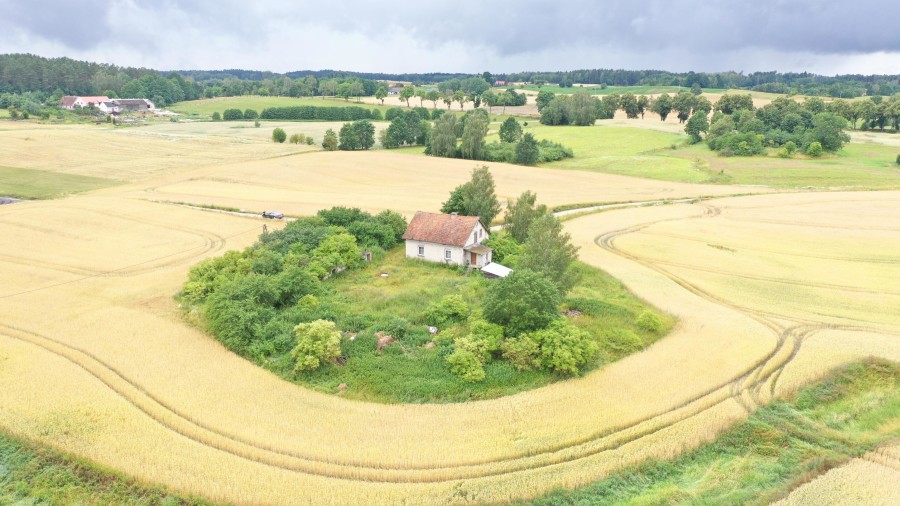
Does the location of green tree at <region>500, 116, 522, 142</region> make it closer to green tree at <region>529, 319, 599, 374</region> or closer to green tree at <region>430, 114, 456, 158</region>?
green tree at <region>430, 114, 456, 158</region>

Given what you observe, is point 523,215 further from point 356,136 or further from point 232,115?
point 232,115

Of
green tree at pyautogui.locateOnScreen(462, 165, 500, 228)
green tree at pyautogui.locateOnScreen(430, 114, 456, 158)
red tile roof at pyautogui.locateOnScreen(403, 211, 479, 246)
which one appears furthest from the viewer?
green tree at pyautogui.locateOnScreen(430, 114, 456, 158)

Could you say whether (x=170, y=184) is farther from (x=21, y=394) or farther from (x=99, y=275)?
(x=21, y=394)

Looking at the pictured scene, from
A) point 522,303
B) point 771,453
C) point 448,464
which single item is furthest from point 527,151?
point 448,464

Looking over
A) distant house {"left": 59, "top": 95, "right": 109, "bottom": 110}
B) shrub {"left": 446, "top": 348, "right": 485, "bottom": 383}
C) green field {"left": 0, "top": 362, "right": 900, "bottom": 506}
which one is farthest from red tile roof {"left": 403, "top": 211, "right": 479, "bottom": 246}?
distant house {"left": 59, "top": 95, "right": 109, "bottom": 110}

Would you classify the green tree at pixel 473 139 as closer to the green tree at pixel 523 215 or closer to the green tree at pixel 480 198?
the green tree at pixel 480 198

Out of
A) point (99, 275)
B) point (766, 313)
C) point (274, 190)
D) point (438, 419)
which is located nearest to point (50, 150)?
point (274, 190)

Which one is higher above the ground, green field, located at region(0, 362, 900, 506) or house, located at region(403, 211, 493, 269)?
house, located at region(403, 211, 493, 269)

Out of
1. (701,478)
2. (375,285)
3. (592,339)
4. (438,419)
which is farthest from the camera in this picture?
(375,285)
